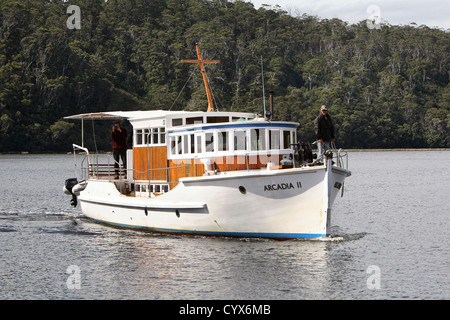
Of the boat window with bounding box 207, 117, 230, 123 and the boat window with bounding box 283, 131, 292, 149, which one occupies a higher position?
the boat window with bounding box 207, 117, 230, 123

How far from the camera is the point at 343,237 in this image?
30.6 metres

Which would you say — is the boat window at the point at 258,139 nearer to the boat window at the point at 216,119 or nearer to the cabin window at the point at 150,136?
the boat window at the point at 216,119

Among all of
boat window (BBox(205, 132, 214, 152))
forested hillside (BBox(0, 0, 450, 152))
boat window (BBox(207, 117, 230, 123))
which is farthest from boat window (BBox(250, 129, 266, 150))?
forested hillside (BBox(0, 0, 450, 152))

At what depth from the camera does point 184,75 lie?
557 feet

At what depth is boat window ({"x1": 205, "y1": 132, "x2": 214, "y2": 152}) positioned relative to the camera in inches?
1083

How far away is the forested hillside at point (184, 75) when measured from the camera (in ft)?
477

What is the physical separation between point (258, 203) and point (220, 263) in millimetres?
3159

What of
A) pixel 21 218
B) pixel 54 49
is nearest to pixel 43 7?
pixel 54 49

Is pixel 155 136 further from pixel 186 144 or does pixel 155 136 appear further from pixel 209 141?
pixel 209 141

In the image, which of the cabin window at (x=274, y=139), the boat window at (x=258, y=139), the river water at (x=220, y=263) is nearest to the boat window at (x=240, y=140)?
the boat window at (x=258, y=139)

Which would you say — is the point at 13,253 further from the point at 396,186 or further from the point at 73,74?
the point at 73,74

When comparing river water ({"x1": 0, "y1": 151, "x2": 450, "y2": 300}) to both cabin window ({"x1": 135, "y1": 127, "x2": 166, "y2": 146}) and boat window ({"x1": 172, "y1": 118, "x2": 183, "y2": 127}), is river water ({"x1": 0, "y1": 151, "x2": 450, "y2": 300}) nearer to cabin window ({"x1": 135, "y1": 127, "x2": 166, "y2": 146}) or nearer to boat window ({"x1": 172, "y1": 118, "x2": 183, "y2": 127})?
cabin window ({"x1": 135, "y1": 127, "x2": 166, "y2": 146})

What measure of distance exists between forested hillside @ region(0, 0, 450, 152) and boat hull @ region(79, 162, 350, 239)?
113812 mm

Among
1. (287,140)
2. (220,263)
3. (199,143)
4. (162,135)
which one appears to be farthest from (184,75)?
(220,263)
